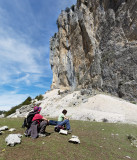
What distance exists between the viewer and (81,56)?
47594 mm

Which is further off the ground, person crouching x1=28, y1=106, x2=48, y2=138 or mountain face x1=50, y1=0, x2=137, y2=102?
mountain face x1=50, y1=0, x2=137, y2=102

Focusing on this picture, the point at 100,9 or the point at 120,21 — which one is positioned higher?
the point at 100,9

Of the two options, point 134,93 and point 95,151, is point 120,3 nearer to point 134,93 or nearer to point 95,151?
point 134,93

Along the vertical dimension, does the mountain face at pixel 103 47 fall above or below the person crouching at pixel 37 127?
above

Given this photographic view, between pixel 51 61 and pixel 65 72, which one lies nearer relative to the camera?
pixel 65 72

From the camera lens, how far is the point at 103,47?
123 feet

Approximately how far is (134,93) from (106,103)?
32.1ft

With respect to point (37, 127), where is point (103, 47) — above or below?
above

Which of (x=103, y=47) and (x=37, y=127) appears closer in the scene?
(x=37, y=127)

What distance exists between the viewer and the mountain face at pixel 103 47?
30.4 m

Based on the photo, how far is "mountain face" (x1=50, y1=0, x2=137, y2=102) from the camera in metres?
30.4

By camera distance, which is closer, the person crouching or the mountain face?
the person crouching

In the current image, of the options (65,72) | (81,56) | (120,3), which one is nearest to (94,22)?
(120,3)

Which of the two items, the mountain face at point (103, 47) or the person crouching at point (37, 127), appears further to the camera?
the mountain face at point (103, 47)
